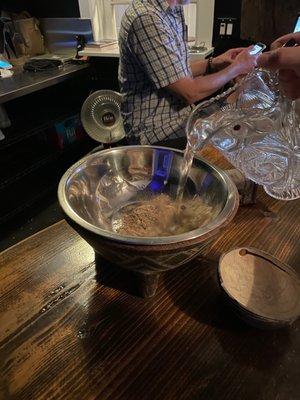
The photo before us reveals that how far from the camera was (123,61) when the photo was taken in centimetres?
167

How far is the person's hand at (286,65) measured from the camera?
85 centimetres

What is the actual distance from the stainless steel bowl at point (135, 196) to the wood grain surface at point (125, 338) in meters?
0.10

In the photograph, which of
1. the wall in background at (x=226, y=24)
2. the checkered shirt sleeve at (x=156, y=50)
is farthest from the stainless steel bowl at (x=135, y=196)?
the wall in background at (x=226, y=24)

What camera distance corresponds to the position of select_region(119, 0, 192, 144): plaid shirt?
59.1 inches

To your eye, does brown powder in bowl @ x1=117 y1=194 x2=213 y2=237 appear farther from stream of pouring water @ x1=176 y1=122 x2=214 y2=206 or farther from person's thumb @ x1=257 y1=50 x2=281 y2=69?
person's thumb @ x1=257 y1=50 x2=281 y2=69

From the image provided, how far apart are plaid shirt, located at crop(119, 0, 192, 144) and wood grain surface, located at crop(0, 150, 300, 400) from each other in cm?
104

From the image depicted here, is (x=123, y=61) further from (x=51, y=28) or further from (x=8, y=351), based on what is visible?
(x=51, y=28)

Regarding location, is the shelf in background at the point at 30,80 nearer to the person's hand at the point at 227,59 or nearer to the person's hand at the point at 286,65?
the person's hand at the point at 227,59

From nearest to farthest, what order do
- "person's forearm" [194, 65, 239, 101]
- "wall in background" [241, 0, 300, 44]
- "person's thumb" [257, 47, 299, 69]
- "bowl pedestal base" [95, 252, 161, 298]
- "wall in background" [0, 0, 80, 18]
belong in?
1. "bowl pedestal base" [95, 252, 161, 298]
2. "person's thumb" [257, 47, 299, 69]
3. "person's forearm" [194, 65, 239, 101]
4. "wall in background" [241, 0, 300, 44]
5. "wall in background" [0, 0, 80, 18]

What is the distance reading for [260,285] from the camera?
723 mm

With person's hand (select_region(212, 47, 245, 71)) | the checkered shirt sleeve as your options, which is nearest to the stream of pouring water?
the checkered shirt sleeve

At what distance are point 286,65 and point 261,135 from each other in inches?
9.0

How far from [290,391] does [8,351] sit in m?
0.54

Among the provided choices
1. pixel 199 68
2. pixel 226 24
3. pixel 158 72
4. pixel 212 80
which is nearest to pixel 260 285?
pixel 158 72
